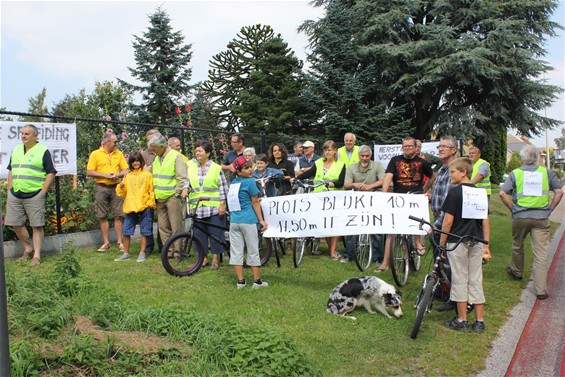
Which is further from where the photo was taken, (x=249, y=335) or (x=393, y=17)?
(x=393, y=17)

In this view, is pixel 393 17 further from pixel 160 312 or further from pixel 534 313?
pixel 160 312

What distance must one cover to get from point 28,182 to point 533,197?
764 cm

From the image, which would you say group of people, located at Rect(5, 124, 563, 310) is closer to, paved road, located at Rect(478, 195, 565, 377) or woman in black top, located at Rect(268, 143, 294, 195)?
woman in black top, located at Rect(268, 143, 294, 195)

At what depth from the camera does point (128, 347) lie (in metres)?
3.91

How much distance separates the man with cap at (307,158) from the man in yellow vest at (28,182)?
457cm

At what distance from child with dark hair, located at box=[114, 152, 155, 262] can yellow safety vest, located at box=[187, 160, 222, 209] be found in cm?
97

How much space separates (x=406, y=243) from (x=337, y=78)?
19.8 meters

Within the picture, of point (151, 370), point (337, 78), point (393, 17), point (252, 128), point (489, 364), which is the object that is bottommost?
point (489, 364)

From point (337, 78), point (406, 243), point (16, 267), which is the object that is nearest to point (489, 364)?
point (406, 243)

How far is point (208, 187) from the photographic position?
7828 millimetres

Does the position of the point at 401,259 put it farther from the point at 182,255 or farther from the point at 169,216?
the point at 169,216

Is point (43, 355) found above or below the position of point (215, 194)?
below

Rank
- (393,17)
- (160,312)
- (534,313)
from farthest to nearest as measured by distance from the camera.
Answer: (393,17) → (534,313) → (160,312)

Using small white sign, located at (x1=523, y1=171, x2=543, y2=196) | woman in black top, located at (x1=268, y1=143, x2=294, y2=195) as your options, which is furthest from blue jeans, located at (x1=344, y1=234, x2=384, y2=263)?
small white sign, located at (x1=523, y1=171, x2=543, y2=196)
